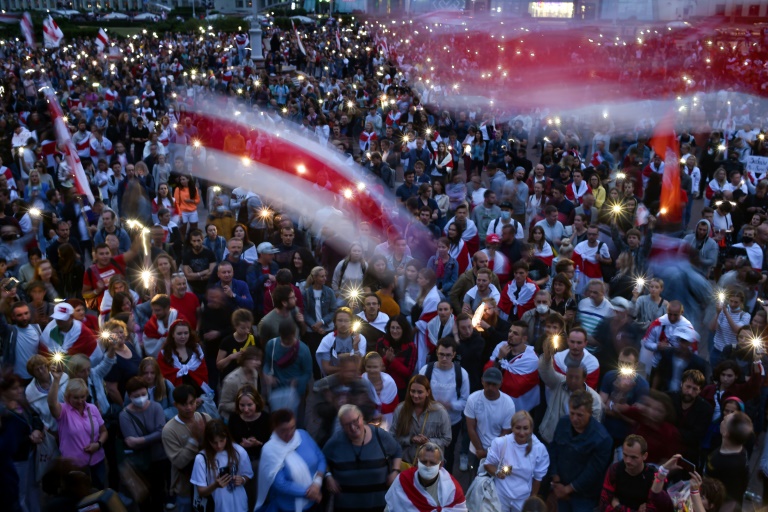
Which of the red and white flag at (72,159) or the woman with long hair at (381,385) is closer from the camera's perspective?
the woman with long hair at (381,385)

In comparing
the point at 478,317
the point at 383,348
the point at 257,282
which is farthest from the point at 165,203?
the point at 478,317

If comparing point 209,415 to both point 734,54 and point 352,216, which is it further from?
point 734,54

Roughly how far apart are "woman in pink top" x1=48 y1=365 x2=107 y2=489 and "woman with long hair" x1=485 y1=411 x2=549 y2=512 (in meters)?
2.73

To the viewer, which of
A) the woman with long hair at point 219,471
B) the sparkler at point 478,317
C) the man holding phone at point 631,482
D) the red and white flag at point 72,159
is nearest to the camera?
the man holding phone at point 631,482

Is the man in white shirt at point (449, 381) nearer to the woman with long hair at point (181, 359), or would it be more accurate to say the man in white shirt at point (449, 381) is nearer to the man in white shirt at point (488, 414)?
the man in white shirt at point (488, 414)

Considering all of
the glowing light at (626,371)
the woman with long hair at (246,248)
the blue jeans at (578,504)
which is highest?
the woman with long hair at (246,248)

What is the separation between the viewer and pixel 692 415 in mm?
5746

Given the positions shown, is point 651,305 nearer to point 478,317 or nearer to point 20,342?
point 478,317

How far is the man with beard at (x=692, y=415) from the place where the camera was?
A: 225 inches

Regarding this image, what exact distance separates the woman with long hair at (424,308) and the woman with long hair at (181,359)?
1.85 m

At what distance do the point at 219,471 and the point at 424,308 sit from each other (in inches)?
115

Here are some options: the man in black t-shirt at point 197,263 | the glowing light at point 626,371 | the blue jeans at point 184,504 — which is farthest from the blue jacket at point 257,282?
the glowing light at point 626,371

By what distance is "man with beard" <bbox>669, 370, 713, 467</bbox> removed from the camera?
5.71m

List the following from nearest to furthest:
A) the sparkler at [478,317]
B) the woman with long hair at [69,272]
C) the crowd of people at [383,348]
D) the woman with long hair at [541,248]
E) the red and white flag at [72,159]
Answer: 1. the crowd of people at [383,348]
2. the sparkler at [478,317]
3. the woman with long hair at [69,272]
4. the woman with long hair at [541,248]
5. the red and white flag at [72,159]
